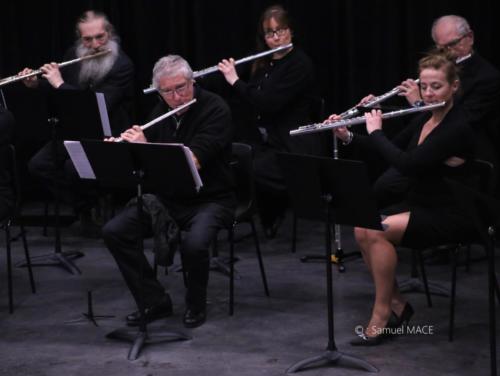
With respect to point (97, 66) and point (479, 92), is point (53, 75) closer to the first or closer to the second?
point (97, 66)

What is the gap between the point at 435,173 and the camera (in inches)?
160

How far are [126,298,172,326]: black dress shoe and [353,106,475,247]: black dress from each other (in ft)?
3.75

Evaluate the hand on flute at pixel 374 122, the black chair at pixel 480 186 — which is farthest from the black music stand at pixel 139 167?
the black chair at pixel 480 186

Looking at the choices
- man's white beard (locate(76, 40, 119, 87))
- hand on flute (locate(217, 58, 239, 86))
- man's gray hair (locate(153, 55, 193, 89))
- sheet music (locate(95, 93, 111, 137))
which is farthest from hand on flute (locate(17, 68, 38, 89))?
man's gray hair (locate(153, 55, 193, 89))

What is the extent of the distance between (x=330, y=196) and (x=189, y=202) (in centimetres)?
102

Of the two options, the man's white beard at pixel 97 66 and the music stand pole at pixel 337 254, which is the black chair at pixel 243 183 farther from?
the man's white beard at pixel 97 66

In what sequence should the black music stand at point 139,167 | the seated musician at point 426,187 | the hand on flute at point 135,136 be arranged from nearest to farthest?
the black music stand at point 139,167, the seated musician at point 426,187, the hand on flute at point 135,136

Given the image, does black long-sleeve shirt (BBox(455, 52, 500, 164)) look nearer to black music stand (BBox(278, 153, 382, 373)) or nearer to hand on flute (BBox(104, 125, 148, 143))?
black music stand (BBox(278, 153, 382, 373))

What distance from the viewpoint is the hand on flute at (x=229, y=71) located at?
5.74m

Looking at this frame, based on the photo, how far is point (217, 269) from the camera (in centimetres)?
523

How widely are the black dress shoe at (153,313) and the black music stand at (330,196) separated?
2.94 feet

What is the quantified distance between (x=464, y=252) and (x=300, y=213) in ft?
6.41

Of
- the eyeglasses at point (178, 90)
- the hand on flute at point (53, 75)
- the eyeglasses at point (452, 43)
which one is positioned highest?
the eyeglasses at point (452, 43)

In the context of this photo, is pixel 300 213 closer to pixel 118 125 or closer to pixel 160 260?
pixel 160 260
